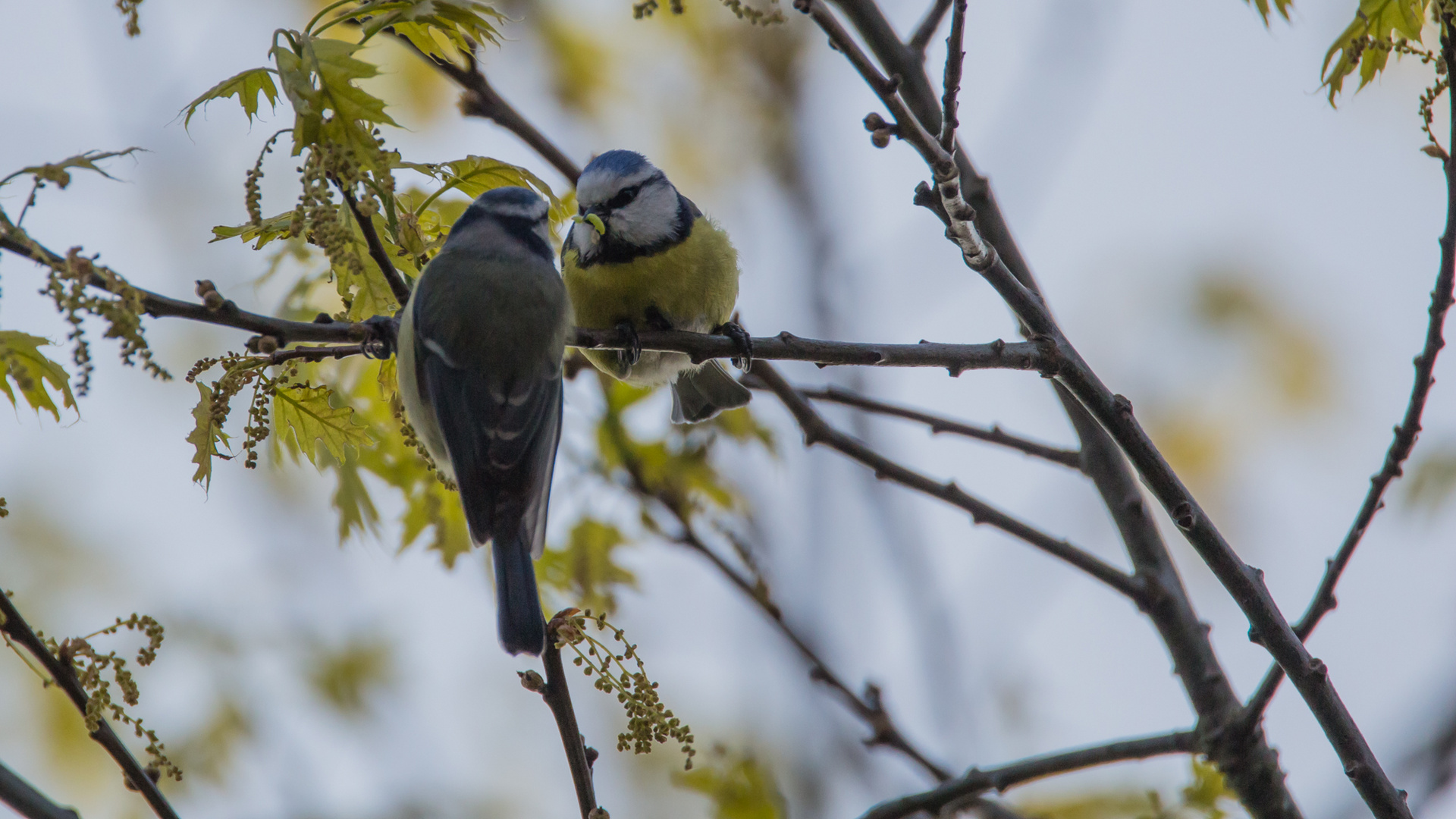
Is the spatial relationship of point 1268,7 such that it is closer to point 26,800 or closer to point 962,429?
point 962,429

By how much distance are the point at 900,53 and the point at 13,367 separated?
193 centimetres

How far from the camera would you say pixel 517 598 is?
2.56 meters

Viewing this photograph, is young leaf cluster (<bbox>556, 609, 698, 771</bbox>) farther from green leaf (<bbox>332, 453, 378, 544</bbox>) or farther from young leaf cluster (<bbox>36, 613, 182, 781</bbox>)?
green leaf (<bbox>332, 453, 378, 544</bbox>)

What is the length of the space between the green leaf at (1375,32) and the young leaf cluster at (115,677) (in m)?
2.38

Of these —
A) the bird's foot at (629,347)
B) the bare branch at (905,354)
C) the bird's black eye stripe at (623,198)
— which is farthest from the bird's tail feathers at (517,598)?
the bird's black eye stripe at (623,198)

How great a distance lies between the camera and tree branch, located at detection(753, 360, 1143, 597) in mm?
2660

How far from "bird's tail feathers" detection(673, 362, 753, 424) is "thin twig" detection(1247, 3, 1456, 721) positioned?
1.81m

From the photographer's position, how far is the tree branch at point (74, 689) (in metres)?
1.81

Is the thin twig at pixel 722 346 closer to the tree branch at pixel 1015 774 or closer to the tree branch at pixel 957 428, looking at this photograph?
the tree branch at pixel 957 428

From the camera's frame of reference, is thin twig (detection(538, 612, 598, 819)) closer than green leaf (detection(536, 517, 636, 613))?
Yes

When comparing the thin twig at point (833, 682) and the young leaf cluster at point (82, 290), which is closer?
the young leaf cluster at point (82, 290)

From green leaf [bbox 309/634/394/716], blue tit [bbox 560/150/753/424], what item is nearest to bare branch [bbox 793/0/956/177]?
blue tit [bbox 560/150/753/424]

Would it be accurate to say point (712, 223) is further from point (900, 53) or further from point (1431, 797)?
point (1431, 797)

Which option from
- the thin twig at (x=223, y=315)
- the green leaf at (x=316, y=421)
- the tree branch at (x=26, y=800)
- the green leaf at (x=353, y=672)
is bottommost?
the tree branch at (x=26, y=800)
